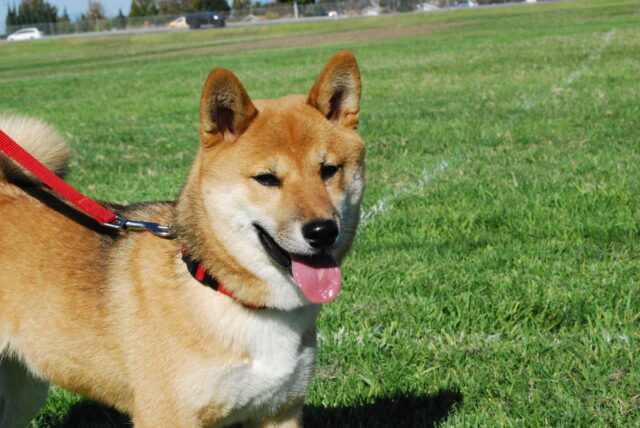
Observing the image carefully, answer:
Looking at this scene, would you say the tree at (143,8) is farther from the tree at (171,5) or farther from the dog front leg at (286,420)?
the dog front leg at (286,420)

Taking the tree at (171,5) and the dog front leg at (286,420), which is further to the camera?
the tree at (171,5)

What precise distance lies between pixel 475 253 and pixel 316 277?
8.76ft

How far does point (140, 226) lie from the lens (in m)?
3.26

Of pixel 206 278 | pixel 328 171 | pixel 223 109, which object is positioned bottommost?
pixel 206 278

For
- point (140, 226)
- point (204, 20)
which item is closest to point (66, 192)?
point (140, 226)

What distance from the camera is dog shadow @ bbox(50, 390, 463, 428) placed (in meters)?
3.53

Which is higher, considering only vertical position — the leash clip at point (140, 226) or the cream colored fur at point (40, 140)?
the cream colored fur at point (40, 140)

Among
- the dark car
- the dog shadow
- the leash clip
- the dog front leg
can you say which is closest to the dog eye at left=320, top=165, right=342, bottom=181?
the leash clip

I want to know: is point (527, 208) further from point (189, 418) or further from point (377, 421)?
point (189, 418)

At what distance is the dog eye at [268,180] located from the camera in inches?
118

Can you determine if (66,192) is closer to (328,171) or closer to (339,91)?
(328,171)

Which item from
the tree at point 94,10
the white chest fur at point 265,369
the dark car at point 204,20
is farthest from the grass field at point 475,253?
the tree at point 94,10

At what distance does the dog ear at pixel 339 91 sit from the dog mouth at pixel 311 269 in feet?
Answer: 2.39

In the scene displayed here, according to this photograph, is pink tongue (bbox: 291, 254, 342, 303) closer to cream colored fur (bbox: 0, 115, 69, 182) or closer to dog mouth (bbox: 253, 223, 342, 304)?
dog mouth (bbox: 253, 223, 342, 304)
